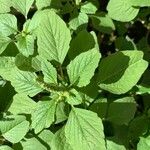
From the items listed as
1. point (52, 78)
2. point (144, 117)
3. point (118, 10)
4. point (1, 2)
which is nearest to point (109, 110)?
point (144, 117)

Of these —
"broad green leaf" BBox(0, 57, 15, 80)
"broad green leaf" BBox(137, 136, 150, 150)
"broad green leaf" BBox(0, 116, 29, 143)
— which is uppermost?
"broad green leaf" BBox(0, 57, 15, 80)

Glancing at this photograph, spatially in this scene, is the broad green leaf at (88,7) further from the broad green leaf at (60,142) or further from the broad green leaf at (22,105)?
the broad green leaf at (60,142)

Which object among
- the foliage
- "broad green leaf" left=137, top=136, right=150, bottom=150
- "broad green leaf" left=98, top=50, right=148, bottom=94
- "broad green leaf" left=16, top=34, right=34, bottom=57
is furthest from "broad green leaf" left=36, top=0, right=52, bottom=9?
"broad green leaf" left=137, top=136, right=150, bottom=150

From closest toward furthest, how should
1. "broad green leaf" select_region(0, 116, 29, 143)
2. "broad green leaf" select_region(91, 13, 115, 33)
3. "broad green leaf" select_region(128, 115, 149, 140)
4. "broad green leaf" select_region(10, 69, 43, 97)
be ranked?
"broad green leaf" select_region(10, 69, 43, 97) → "broad green leaf" select_region(0, 116, 29, 143) → "broad green leaf" select_region(128, 115, 149, 140) → "broad green leaf" select_region(91, 13, 115, 33)

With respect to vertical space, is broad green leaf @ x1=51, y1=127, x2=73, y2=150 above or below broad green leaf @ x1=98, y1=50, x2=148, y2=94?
below

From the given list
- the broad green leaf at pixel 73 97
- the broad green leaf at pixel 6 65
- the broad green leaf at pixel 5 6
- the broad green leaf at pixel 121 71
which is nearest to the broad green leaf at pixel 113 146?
the broad green leaf at pixel 121 71

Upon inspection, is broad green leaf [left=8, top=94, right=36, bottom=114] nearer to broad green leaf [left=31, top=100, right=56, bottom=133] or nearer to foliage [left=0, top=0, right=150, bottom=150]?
foliage [left=0, top=0, right=150, bottom=150]
